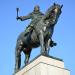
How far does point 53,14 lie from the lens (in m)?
18.8

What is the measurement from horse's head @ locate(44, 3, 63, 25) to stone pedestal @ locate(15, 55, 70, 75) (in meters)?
1.78

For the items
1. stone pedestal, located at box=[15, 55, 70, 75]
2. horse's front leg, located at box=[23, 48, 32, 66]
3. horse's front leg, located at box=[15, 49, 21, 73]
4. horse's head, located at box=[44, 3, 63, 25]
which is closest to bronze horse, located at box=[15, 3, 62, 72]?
horse's head, located at box=[44, 3, 63, 25]

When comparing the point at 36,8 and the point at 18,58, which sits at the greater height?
the point at 36,8

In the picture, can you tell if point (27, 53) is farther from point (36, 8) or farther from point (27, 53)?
point (36, 8)

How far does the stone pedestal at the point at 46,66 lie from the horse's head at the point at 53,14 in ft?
5.85

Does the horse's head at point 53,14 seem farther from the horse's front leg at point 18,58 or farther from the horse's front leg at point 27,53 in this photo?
the horse's front leg at point 18,58

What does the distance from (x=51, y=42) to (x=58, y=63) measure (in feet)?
3.87

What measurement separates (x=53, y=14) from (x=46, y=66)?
261 centimetres

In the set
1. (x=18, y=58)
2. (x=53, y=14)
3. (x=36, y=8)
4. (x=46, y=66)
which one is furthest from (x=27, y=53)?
(x=53, y=14)

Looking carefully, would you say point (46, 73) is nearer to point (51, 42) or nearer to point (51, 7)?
point (51, 42)

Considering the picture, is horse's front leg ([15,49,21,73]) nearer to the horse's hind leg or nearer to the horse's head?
the horse's hind leg

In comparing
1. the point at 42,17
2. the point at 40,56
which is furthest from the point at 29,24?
the point at 40,56

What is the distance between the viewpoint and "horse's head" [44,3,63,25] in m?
18.7

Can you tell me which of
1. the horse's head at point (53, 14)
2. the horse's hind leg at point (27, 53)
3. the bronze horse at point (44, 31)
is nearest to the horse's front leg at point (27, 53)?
the horse's hind leg at point (27, 53)
